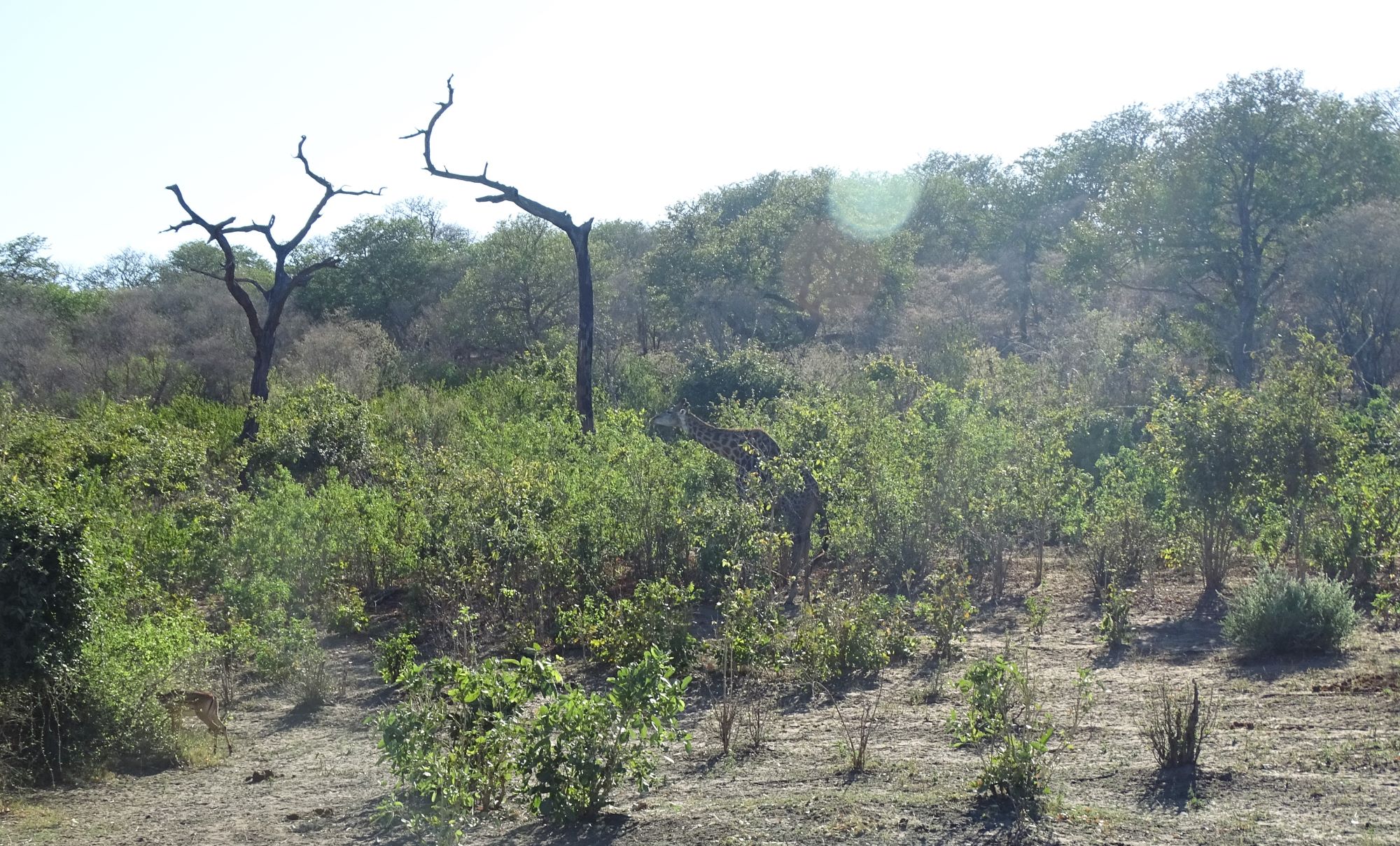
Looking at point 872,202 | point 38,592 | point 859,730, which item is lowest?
point 859,730

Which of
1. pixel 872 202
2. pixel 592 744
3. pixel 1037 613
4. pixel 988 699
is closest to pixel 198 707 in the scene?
pixel 592 744

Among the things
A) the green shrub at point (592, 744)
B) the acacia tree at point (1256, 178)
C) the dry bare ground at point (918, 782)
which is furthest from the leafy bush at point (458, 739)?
the acacia tree at point (1256, 178)

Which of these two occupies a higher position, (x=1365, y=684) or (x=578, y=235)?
(x=578, y=235)

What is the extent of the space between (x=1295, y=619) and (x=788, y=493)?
5.00 meters

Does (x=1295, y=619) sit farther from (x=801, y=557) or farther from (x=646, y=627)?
(x=801, y=557)

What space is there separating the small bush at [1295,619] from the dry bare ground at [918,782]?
0.22 metres

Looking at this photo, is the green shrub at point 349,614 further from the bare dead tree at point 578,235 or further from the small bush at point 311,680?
the bare dead tree at point 578,235

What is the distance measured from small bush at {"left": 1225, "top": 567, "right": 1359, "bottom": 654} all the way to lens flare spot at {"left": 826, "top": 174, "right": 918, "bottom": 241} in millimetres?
26061

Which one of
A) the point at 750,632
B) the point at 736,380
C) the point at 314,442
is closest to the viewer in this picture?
the point at 750,632

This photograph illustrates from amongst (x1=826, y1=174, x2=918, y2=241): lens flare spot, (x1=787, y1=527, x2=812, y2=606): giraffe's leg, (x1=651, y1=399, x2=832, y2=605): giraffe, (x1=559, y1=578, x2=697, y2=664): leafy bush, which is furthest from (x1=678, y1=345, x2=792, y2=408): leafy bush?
(x1=559, y1=578, x2=697, y2=664): leafy bush

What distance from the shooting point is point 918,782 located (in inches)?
226

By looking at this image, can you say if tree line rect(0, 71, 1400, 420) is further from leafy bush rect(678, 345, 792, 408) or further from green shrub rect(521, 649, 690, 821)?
green shrub rect(521, 649, 690, 821)

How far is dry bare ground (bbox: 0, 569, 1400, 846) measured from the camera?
502 cm

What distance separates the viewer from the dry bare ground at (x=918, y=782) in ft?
16.5
